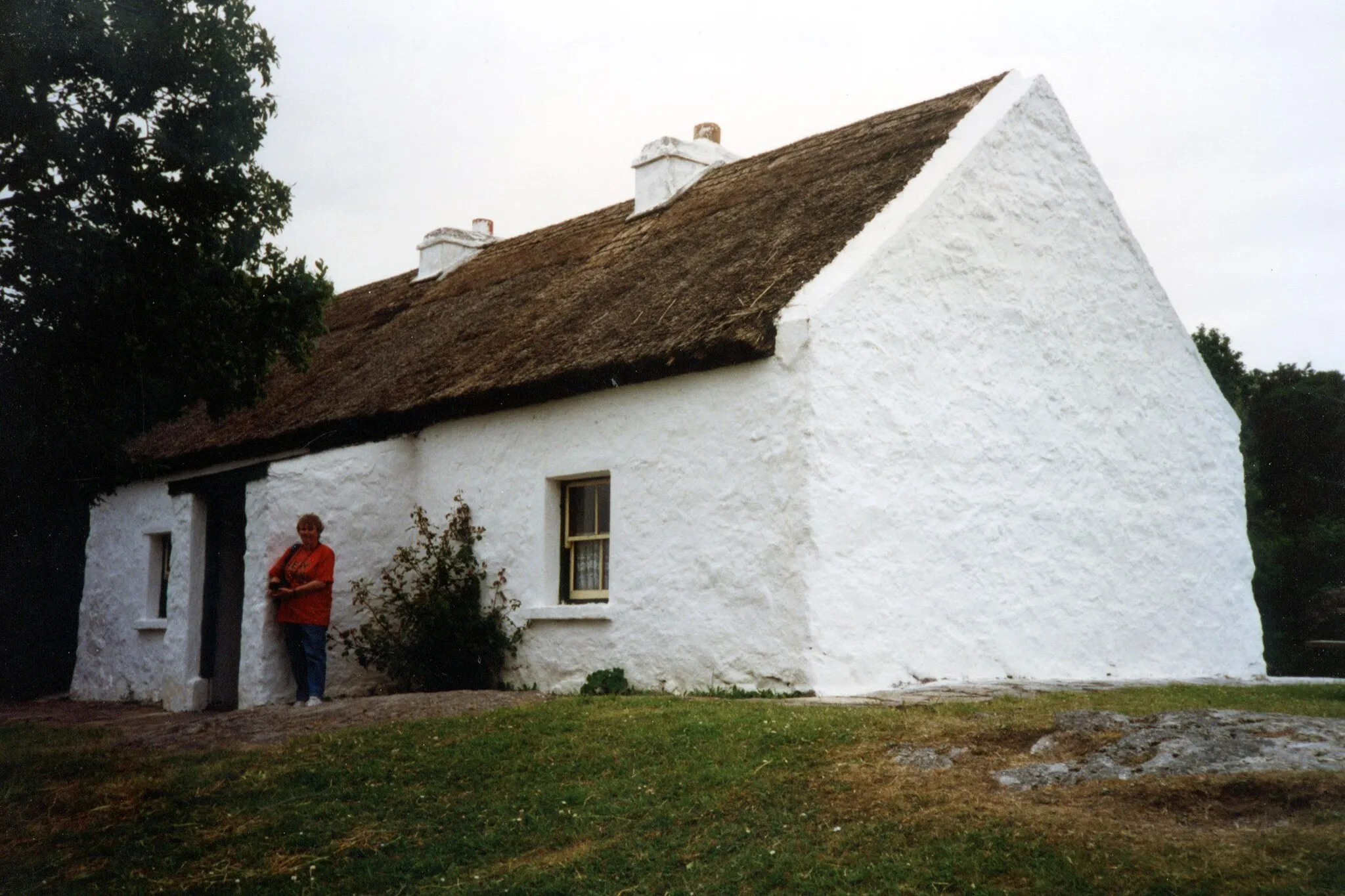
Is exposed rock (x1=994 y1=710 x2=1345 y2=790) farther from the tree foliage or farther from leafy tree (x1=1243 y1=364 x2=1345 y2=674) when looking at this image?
leafy tree (x1=1243 y1=364 x2=1345 y2=674)

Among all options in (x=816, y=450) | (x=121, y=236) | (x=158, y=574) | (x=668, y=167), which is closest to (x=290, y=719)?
(x=121, y=236)

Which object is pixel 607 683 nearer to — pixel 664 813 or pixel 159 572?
pixel 664 813

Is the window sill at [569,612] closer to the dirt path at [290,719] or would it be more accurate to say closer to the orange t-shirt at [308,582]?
the dirt path at [290,719]

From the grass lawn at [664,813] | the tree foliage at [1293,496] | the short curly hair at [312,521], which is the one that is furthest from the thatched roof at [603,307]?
the tree foliage at [1293,496]

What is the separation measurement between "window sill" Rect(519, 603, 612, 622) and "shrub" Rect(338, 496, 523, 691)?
0.19m

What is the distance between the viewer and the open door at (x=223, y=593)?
14.1 meters

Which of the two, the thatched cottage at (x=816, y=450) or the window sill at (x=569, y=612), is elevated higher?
the thatched cottage at (x=816, y=450)

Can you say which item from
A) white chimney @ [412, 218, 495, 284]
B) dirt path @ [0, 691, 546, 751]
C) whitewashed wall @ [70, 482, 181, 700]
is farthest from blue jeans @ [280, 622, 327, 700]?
white chimney @ [412, 218, 495, 284]

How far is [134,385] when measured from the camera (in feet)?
30.7

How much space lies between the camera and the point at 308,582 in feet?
38.8

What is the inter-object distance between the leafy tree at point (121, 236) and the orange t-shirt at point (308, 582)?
2091mm

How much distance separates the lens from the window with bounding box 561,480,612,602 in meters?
11.6

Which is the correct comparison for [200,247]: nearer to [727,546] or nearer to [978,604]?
[727,546]

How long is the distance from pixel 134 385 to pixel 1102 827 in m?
7.19
